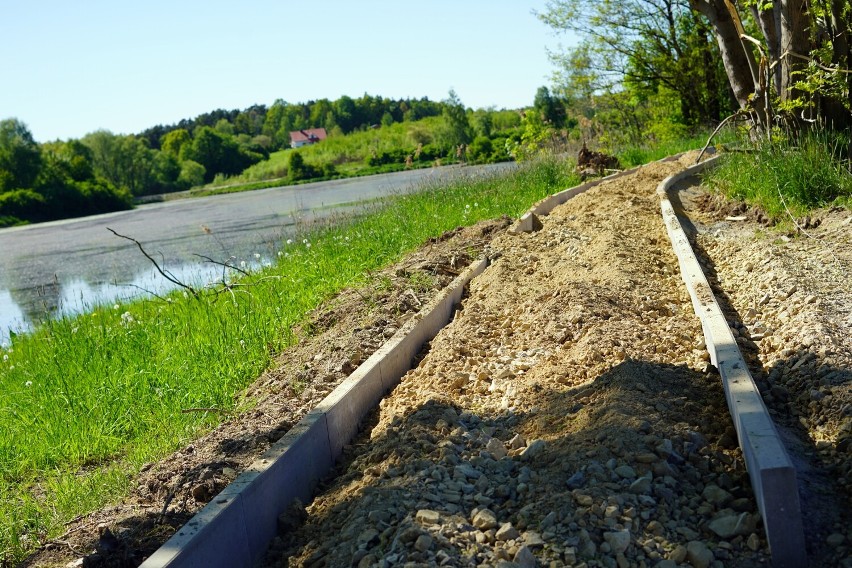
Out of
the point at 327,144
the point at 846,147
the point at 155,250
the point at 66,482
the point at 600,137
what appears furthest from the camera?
the point at 327,144

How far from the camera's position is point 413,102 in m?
119

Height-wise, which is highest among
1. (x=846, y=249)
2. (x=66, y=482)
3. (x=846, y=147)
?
(x=846, y=147)

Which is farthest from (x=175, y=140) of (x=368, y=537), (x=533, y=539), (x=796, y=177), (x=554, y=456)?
(x=533, y=539)

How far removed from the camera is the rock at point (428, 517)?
121 inches

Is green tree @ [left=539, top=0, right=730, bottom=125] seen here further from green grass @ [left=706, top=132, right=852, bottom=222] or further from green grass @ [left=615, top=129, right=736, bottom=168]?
green grass @ [left=706, top=132, right=852, bottom=222]

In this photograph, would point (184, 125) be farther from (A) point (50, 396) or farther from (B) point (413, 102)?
(A) point (50, 396)

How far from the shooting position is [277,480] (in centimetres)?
366

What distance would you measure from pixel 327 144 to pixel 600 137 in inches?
2337

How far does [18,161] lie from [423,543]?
6107 centimetres

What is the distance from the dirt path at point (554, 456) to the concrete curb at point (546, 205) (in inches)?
138

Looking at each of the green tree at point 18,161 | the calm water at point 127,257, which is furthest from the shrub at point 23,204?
the calm water at point 127,257

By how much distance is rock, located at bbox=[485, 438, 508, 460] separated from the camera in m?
3.70

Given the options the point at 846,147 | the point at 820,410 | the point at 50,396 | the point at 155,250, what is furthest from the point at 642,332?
the point at 155,250

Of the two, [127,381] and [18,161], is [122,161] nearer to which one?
[18,161]
